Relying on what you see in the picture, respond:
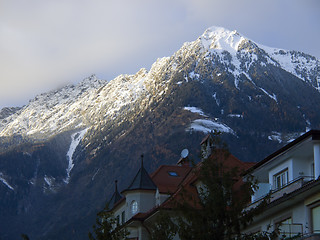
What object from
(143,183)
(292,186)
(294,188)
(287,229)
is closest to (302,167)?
(292,186)

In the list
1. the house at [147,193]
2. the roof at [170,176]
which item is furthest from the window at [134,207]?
the roof at [170,176]

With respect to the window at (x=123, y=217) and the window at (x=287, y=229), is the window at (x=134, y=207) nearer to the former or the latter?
the window at (x=123, y=217)

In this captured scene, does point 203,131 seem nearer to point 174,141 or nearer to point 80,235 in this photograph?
point 174,141

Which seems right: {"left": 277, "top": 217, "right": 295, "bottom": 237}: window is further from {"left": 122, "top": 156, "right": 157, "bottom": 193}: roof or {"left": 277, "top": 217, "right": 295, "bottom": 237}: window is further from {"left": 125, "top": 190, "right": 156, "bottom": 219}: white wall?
{"left": 122, "top": 156, "right": 157, "bottom": 193}: roof

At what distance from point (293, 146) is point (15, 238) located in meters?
160

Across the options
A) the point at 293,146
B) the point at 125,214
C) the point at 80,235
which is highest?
the point at 80,235

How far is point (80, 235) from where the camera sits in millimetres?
161750

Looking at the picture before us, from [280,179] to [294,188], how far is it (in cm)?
263

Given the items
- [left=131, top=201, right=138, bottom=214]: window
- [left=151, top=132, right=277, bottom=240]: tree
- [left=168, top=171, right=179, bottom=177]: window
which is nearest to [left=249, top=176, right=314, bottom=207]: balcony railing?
[left=151, top=132, right=277, bottom=240]: tree

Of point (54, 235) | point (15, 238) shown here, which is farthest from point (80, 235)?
point (15, 238)

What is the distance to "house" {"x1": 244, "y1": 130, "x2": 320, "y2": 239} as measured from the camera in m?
27.6

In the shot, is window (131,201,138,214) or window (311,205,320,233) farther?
window (131,201,138,214)

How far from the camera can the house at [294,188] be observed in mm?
27641

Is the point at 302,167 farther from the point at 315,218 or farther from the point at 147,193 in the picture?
the point at 147,193
